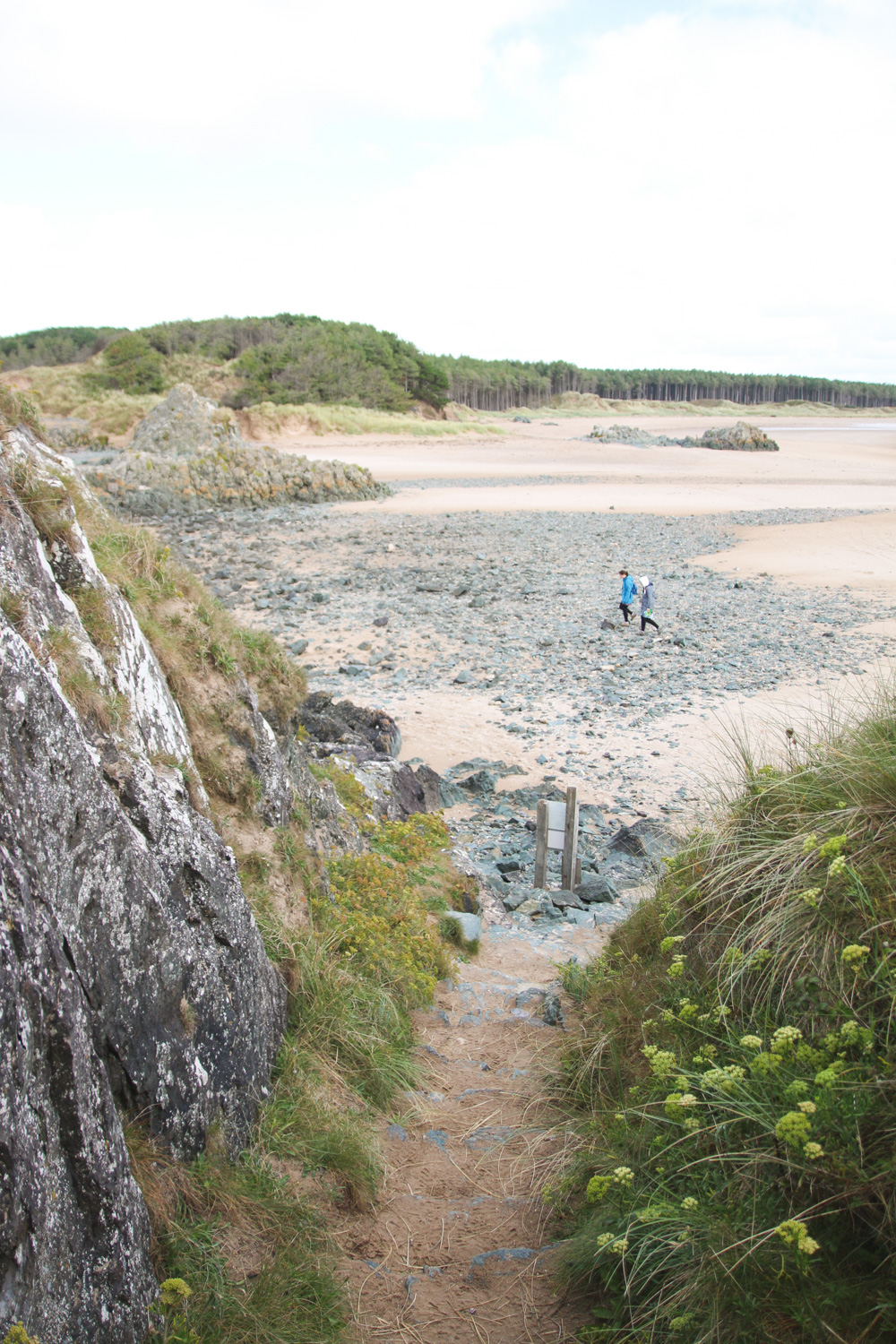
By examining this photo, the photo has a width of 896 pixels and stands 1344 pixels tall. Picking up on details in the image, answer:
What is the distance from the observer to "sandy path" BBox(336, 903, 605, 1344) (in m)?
2.96

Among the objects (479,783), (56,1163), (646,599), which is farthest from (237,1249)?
(646,599)

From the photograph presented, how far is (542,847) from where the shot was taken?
7641 millimetres

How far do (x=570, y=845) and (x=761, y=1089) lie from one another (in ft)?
15.9

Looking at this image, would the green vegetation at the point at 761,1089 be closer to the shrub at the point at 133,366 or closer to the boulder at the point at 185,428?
the boulder at the point at 185,428

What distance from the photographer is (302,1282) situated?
288 cm

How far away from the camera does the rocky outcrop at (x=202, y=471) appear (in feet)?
88.1

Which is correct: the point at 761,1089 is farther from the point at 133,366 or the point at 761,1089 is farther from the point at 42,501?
the point at 133,366

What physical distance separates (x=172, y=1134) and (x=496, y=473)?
3736cm

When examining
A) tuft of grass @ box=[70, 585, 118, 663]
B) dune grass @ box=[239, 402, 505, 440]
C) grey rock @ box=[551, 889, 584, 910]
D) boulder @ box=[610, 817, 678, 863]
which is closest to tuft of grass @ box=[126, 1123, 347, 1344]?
tuft of grass @ box=[70, 585, 118, 663]

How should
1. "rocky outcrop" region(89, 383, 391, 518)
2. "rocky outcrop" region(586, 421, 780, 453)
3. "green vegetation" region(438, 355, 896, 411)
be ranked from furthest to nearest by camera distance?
1. "green vegetation" region(438, 355, 896, 411)
2. "rocky outcrop" region(586, 421, 780, 453)
3. "rocky outcrop" region(89, 383, 391, 518)

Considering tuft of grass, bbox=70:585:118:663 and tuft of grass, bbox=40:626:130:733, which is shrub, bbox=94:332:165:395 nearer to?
tuft of grass, bbox=70:585:118:663

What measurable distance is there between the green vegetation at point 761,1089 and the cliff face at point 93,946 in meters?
1.47

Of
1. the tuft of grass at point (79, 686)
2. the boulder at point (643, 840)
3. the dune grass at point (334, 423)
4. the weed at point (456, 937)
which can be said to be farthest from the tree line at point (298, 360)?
the tuft of grass at point (79, 686)

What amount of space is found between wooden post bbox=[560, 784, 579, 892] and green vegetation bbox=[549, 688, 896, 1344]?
337 cm
